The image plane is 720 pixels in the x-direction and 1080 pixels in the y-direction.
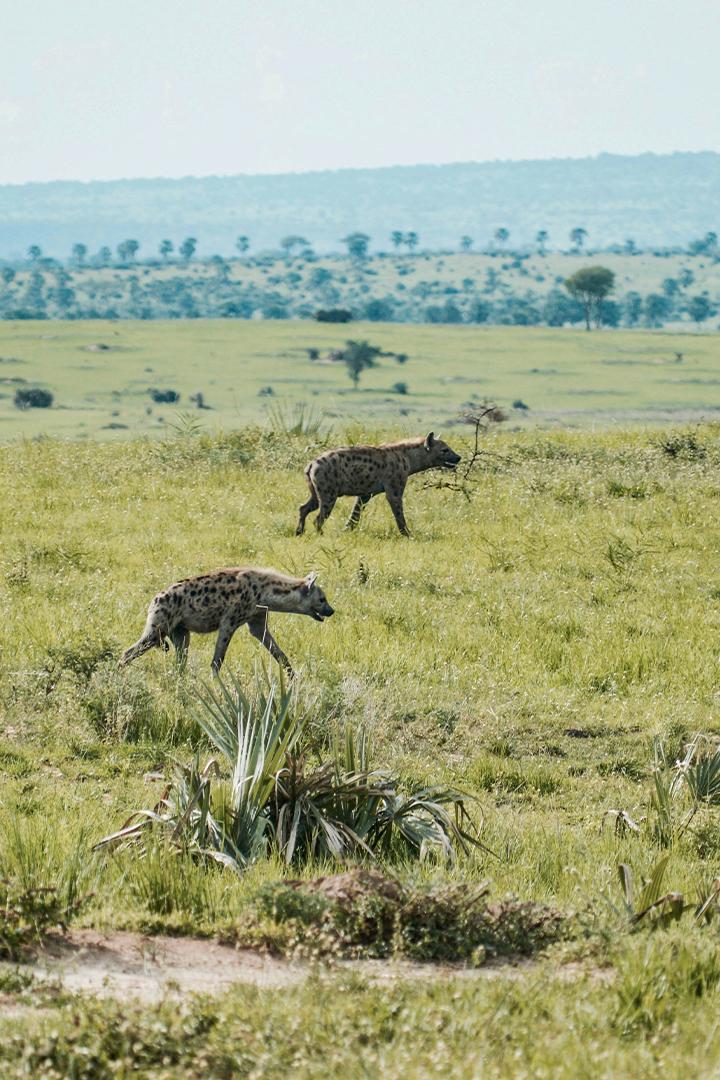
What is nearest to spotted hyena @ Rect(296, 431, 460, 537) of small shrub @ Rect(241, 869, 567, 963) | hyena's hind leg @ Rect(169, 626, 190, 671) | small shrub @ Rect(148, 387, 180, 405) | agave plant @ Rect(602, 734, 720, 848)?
hyena's hind leg @ Rect(169, 626, 190, 671)

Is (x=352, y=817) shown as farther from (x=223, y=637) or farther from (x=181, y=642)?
(x=181, y=642)

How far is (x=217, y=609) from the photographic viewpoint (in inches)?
417

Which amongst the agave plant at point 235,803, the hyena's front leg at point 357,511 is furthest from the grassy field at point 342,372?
the agave plant at point 235,803

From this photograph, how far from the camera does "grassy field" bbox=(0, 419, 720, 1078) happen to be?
470 cm

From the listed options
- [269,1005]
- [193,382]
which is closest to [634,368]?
[193,382]

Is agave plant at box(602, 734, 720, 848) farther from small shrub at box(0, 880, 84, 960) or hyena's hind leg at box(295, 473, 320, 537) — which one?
hyena's hind leg at box(295, 473, 320, 537)

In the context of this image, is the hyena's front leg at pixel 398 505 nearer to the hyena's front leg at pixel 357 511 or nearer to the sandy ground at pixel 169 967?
the hyena's front leg at pixel 357 511

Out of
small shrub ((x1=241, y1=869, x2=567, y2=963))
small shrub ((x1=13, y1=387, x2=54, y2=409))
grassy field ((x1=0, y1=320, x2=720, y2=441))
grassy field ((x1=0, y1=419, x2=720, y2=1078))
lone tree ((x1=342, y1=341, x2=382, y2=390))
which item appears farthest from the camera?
lone tree ((x1=342, y1=341, x2=382, y2=390))

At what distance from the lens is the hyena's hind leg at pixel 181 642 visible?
34.6 ft

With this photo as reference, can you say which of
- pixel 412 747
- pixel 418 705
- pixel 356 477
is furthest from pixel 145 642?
pixel 356 477

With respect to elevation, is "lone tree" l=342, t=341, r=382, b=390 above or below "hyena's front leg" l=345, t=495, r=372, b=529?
below

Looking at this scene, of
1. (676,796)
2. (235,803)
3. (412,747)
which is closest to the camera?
(235,803)

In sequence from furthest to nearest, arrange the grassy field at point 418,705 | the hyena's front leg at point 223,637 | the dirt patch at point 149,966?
the hyena's front leg at point 223,637 → the dirt patch at point 149,966 → the grassy field at point 418,705

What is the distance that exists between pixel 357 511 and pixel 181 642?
6.96m
